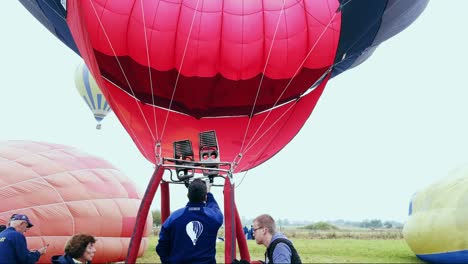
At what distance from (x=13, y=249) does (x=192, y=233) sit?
53.5 inches

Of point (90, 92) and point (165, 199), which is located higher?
point (90, 92)

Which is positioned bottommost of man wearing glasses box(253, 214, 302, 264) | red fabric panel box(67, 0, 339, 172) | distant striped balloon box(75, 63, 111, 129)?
man wearing glasses box(253, 214, 302, 264)

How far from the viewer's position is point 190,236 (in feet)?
9.65

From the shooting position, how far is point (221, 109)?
5844 millimetres

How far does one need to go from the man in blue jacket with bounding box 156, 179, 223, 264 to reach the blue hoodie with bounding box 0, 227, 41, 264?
1.10 m

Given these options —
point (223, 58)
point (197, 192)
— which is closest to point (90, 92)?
point (223, 58)

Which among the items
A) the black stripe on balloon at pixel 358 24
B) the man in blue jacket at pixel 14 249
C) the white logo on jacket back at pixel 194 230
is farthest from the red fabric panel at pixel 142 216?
the black stripe on balloon at pixel 358 24

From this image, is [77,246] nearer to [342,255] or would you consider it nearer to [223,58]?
[223,58]

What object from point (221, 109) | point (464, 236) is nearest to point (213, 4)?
point (221, 109)

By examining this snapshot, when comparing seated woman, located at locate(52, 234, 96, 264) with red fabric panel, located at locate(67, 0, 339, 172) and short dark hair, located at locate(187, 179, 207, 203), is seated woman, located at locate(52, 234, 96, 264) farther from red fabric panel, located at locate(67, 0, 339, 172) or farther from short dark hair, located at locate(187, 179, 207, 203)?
red fabric panel, located at locate(67, 0, 339, 172)

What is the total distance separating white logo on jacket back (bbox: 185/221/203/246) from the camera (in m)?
2.94

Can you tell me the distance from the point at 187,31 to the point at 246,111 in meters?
1.21

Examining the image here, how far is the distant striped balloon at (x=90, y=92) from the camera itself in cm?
1294

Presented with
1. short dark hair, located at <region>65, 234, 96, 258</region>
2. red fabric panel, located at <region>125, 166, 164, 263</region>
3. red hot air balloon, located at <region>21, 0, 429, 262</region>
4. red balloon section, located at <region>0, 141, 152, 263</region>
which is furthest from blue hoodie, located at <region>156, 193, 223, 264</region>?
red balloon section, located at <region>0, 141, 152, 263</region>
